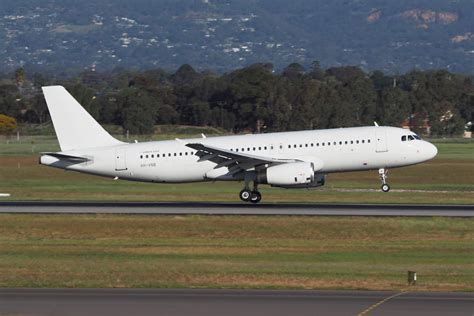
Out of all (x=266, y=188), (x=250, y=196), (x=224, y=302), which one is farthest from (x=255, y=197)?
(x=224, y=302)

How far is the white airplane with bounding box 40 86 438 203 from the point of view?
172 feet

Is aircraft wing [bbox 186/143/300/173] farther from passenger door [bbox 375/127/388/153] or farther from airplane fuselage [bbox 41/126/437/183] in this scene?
passenger door [bbox 375/127/388/153]

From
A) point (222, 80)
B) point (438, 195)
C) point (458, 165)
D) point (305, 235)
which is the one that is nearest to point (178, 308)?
point (305, 235)

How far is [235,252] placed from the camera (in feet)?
127

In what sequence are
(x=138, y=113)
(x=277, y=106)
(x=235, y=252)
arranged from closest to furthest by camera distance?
1. (x=235, y=252)
2. (x=277, y=106)
3. (x=138, y=113)

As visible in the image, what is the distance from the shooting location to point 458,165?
9044 centimetres

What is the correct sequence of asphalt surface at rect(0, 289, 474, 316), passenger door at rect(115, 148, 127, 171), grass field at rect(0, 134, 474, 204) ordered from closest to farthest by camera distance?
asphalt surface at rect(0, 289, 474, 316) → passenger door at rect(115, 148, 127, 171) → grass field at rect(0, 134, 474, 204)

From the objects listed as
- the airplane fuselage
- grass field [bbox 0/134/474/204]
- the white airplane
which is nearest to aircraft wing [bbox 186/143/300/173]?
the white airplane

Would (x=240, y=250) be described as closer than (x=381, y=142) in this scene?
Yes

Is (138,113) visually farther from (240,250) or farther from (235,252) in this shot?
(235,252)

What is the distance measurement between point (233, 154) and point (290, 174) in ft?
8.60

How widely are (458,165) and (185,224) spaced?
162 feet

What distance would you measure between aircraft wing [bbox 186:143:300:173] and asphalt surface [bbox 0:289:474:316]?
2151 cm

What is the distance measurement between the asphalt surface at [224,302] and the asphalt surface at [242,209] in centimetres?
1828
